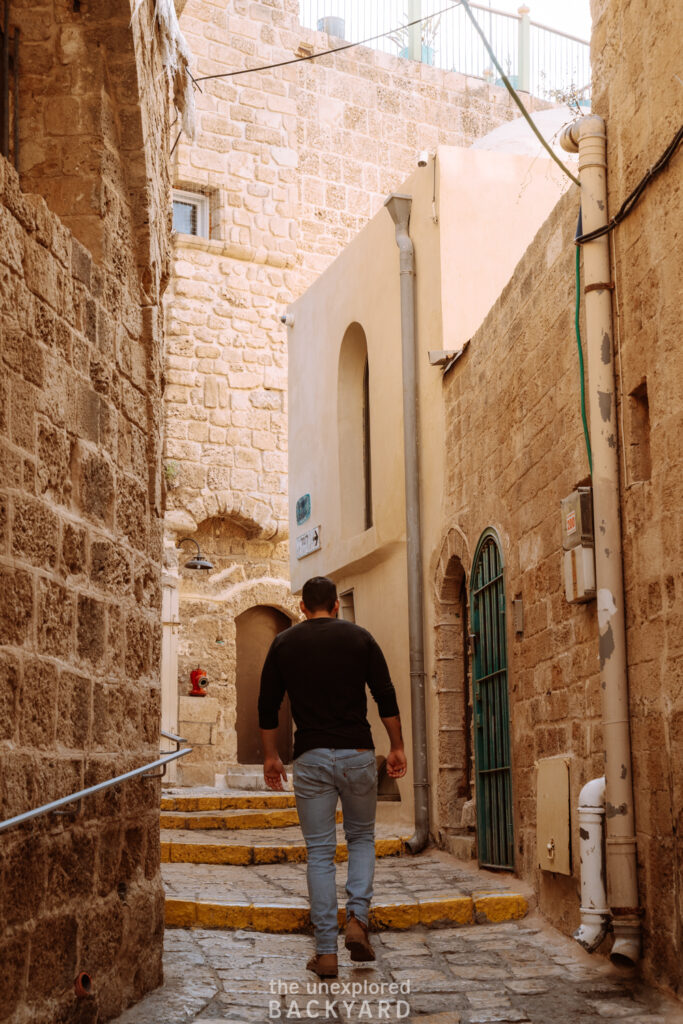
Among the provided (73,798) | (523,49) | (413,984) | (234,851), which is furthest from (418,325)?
(523,49)

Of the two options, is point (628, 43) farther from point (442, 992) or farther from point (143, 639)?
point (442, 992)

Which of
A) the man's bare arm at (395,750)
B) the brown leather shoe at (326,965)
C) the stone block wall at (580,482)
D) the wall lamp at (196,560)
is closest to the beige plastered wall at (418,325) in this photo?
the stone block wall at (580,482)

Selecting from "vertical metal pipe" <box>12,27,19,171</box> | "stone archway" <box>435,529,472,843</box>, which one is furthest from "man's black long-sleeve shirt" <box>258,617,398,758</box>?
"stone archway" <box>435,529,472,843</box>

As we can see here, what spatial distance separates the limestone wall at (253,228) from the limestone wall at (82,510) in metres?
9.79

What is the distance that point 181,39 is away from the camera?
5.62 meters

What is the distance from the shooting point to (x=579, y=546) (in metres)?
5.03

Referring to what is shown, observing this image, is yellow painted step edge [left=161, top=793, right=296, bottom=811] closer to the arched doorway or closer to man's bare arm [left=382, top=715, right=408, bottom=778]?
man's bare arm [left=382, top=715, right=408, bottom=778]

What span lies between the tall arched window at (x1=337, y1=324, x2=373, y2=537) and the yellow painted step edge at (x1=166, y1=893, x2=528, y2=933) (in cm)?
544

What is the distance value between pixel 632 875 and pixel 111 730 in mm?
1983

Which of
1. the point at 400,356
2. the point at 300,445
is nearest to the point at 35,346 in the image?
the point at 400,356

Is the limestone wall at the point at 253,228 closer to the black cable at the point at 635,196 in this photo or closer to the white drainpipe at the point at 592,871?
the white drainpipe at the point at 592,871

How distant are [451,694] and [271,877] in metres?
2.07

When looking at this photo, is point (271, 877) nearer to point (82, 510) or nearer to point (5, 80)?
point (82, 510)

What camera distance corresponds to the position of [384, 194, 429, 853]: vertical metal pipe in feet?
29.1
